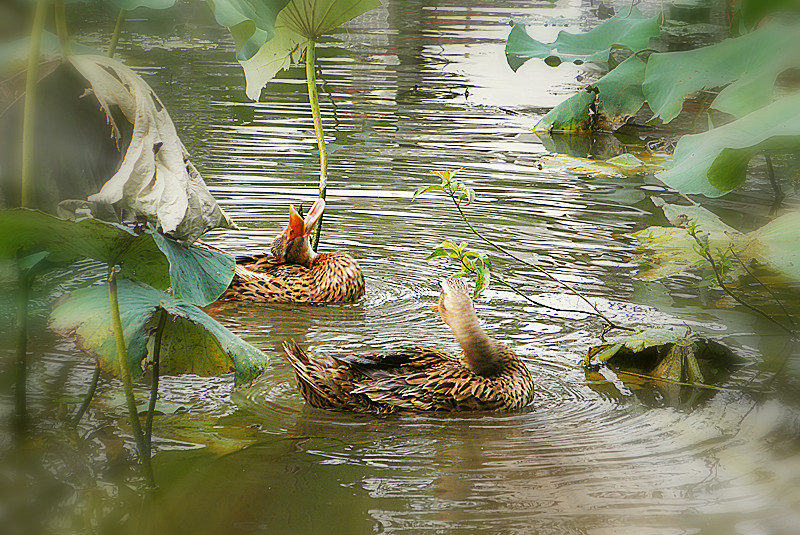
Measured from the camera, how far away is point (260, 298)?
5.90 metres

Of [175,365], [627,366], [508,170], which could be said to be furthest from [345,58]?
[175,365]

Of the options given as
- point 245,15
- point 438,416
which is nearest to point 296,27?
point 245,15

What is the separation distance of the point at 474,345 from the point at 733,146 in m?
1.86

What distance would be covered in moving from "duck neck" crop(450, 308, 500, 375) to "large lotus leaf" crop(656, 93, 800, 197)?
45.7 inches

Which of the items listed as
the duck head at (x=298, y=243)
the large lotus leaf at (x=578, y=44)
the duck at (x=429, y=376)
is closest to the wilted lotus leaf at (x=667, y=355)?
the duck at (x=429, y=376)

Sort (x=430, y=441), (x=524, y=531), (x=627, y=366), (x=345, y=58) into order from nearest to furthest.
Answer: (x=524, y=531) < (x=430, y=441) < (x=627, y=366) < (x=345, y=58)

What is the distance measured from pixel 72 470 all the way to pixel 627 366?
293 cm

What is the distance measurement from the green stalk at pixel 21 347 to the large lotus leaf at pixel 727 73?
8.95ft

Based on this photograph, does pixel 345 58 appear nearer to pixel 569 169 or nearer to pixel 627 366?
pixel 569 169

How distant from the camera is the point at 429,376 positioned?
429cm

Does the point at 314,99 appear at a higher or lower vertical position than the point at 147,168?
higher

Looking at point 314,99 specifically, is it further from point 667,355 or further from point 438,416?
point 667,355

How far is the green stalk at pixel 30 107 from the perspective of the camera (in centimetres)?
287

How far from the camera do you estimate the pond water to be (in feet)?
11.0
